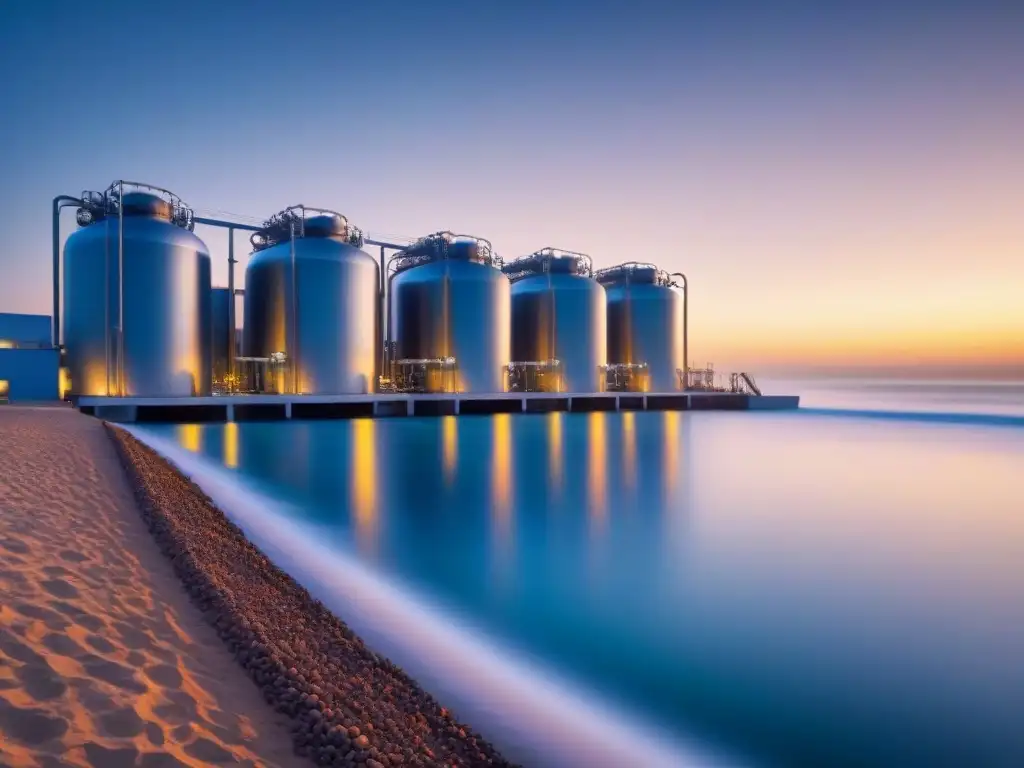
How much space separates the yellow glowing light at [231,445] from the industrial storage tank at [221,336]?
783 centimetres

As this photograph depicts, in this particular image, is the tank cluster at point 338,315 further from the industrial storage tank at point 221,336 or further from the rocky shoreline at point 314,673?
the rocky shoreline at point 314,673

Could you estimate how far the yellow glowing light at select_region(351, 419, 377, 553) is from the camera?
7.94 metres

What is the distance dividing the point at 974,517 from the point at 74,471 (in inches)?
546

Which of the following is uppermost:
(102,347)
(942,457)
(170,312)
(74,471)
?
(170,312)

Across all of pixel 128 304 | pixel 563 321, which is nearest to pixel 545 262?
pixel 563 321

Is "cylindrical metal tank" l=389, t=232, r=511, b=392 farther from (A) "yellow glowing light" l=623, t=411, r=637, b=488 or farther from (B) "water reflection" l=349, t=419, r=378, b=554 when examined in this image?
(B) "water reflection" l=349, t=419, r=378, b=554

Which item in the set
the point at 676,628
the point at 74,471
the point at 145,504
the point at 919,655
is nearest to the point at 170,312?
the point at 74,471

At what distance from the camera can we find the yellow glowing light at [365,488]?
794 cm

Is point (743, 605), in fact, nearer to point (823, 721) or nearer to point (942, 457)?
point (823, 721)

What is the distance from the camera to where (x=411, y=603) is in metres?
5.49

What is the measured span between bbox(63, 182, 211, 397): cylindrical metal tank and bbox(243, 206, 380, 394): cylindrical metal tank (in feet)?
12.7

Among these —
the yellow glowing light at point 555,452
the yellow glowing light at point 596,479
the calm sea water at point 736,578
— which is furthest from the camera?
the yellow glowing light at point 555,452

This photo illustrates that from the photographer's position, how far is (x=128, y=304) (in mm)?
22781

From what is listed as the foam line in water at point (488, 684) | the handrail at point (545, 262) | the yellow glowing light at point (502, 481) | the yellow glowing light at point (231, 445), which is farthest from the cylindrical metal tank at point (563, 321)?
the foam line in water at point (488, 684)
